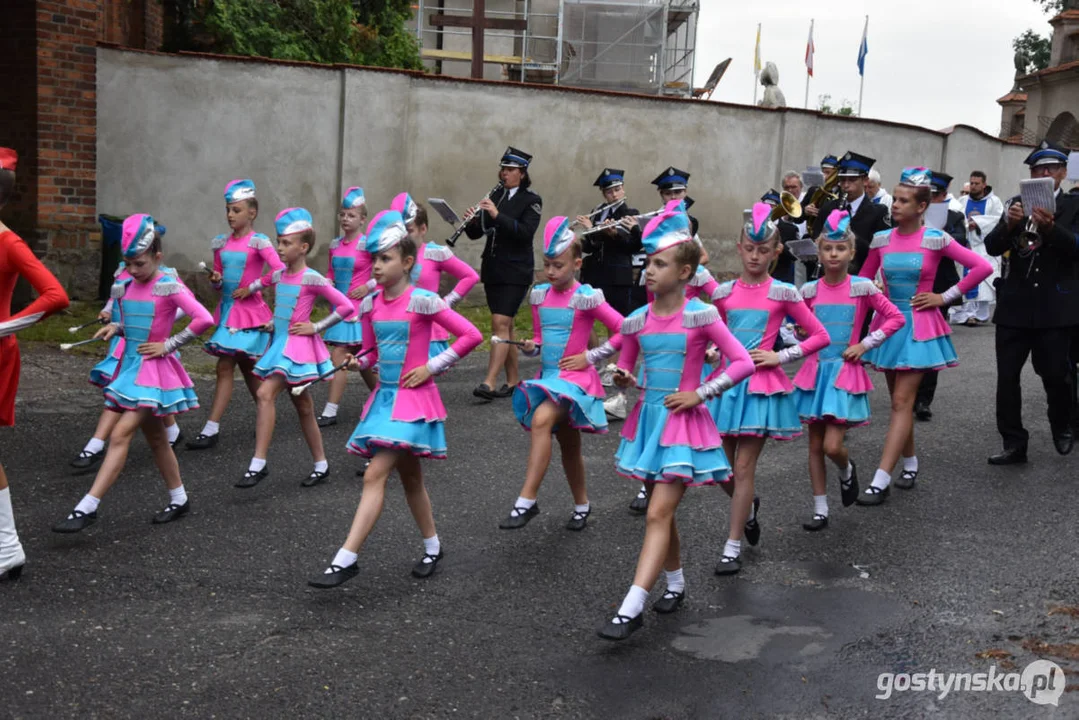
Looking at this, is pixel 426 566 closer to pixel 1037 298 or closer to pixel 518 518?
pixel 518 518

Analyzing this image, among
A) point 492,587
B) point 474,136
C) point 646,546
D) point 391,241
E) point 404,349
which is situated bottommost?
point 492,587

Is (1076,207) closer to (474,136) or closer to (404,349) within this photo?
(404,349)

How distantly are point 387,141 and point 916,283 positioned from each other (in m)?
9.44

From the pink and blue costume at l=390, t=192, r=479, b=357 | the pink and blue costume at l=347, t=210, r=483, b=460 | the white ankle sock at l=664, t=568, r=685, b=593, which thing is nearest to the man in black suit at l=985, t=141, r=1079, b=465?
the pink and blue costume at l=390, t=192, r=479, b=357

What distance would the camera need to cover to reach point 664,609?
5391 mm

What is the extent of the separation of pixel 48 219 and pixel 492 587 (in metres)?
10.2

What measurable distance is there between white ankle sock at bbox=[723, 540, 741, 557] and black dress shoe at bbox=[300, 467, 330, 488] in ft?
9.31

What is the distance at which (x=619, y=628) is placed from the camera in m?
→ 4.93

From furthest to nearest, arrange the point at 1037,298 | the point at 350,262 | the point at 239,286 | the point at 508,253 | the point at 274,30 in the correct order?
the point at 274,30, the point at 508,253, the point at 350,262, the point at 239,286, the point at 1037,298

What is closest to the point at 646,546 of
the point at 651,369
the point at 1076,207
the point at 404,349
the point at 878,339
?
the point at 651,369

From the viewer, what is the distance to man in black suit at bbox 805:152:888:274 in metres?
9.32

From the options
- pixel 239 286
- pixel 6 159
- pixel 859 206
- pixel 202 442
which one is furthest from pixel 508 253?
pixel 6 159

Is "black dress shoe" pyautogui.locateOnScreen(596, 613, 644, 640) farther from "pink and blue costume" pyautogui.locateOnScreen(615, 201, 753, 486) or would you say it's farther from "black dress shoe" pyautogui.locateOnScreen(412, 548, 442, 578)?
"black dress shoe" pyautogui.locateOnScreen(412, 548, 442, 578)

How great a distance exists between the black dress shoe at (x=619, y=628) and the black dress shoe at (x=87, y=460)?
4.28 metres
